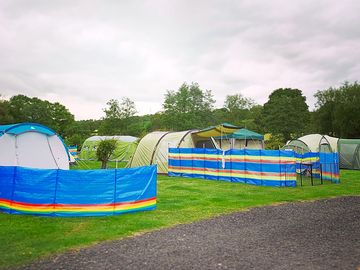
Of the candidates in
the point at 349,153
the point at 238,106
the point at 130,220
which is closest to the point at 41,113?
the point at 238,106

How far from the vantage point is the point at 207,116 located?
5316cm

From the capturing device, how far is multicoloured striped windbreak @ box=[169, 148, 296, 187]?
14508mm

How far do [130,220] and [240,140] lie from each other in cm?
1985

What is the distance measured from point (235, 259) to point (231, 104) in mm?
66945

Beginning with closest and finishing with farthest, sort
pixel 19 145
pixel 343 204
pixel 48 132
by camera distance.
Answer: pixel 343 204 < pixel 19 145 < pixel 48 132

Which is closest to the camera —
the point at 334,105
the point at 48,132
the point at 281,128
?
the point at 48,132

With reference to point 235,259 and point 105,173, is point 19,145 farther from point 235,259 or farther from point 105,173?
point 235,259

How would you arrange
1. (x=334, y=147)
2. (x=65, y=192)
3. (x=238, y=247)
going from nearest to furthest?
1. (x=238, y=247)
2. (x=65, y=192)
3. (x=334, y=147)

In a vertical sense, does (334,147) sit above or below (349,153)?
above

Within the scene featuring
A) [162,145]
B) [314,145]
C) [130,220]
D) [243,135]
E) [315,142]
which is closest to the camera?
[130,220]

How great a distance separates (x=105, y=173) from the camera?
Result: 8.48m

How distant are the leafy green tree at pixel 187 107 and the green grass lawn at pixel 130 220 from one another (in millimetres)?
35769

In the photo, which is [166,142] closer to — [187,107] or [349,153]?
[349,153]

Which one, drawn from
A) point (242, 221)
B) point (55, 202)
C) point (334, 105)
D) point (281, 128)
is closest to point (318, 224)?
point (242, 221)
